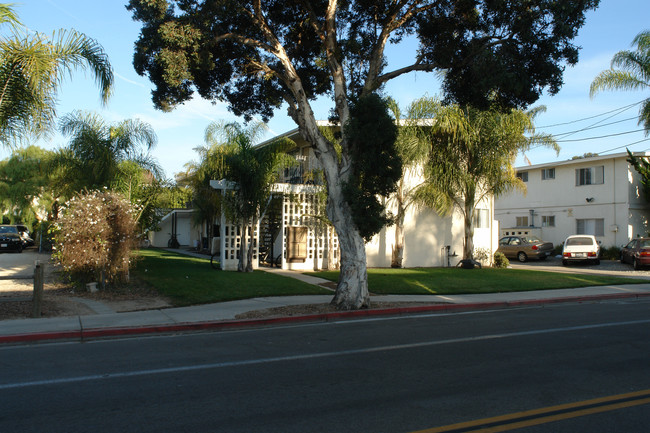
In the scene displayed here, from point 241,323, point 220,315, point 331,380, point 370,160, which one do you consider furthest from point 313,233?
point 331,380

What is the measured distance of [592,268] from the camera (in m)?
26.7

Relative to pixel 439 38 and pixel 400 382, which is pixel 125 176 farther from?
pixel 400 382

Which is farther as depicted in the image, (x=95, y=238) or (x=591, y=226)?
(x=591, y=226)

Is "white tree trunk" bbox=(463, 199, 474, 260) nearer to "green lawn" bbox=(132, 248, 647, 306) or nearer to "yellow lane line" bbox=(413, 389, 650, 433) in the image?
"green lawn" bbox=(132, 248, 647, 306)

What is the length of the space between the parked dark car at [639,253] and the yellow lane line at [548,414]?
21851 mm

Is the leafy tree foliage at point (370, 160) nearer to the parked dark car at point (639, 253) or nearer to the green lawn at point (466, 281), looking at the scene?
the green lawn at point (466, 281)

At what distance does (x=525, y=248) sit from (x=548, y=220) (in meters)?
6.33

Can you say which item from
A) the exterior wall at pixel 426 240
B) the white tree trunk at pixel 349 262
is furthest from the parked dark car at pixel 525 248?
the white tree trunk at pixel 349 262

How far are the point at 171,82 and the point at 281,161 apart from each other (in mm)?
7825

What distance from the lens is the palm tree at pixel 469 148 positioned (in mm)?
21469

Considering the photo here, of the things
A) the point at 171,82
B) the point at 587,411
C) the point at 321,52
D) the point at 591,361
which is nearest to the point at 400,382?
the point at 587,411

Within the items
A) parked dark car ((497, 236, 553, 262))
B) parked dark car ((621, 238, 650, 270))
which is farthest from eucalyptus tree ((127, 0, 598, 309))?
parked dark car ((497, 236, 553, 262))

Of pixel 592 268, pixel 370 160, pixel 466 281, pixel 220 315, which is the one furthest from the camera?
pixel 592 268

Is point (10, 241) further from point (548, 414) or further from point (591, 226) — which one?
point (591, 226)
